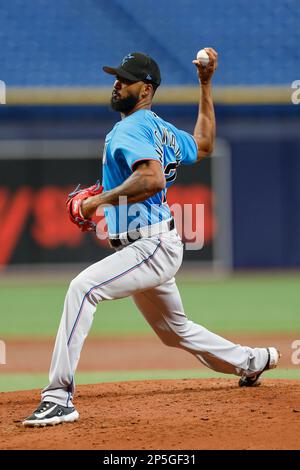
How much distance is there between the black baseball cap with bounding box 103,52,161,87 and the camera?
4660 millimetres

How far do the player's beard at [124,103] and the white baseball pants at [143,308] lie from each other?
2.23 feet

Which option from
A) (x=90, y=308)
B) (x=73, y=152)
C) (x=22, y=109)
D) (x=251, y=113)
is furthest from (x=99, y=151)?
(x=90, y=308)

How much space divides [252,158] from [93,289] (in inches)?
456

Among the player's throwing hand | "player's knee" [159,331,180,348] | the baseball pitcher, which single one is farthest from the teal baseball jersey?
"player's knee" [159,331,180,348]

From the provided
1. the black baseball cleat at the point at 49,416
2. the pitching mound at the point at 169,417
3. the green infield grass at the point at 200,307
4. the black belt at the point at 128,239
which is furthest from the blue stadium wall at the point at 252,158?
the black baseball cleat at the point at 49,416

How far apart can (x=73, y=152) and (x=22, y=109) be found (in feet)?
3.86

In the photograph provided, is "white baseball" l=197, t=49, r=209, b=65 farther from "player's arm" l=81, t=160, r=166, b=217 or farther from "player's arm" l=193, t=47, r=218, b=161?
"player's arm" l=81, t=160, r=166, b=217

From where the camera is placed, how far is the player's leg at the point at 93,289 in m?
4.40

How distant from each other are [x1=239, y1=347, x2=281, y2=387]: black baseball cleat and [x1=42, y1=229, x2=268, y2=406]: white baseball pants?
4cm

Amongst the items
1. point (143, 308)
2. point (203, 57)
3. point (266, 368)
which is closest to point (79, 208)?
point (143, 308)

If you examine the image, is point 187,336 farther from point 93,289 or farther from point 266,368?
point 93,289

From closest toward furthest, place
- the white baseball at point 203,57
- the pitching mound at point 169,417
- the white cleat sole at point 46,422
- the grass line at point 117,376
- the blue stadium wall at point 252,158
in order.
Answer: the pitching mound at point 169,417, the white cleat sole at point 46,422, the white baseball at point 203,57, the grass line at point 117,376, the blue stadium wall at point 252,158

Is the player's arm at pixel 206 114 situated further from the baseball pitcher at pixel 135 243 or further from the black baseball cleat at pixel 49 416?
the black baseball cleat at pixel 49 416
